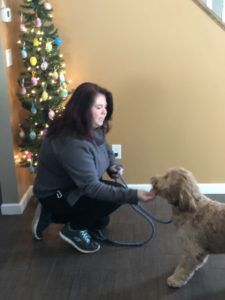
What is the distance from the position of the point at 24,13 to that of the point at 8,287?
5.90 ft

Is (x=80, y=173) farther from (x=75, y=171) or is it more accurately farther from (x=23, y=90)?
(x=23, y=90)

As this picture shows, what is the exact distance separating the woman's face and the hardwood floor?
0.84 meters

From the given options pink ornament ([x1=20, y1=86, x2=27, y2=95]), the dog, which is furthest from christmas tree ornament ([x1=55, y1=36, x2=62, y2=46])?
the dog

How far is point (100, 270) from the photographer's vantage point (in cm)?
228

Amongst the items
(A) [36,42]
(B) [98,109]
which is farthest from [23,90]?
(B) [98,109]

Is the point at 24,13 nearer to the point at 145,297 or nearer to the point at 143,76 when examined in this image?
the point at 143,76

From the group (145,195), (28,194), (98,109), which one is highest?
(98,109)

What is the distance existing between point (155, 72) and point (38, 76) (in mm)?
891

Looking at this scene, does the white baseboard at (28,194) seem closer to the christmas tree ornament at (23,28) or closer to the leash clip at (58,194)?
the leash clip at (58,194)

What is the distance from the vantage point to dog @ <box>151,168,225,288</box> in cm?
194

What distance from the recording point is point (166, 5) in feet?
9.32

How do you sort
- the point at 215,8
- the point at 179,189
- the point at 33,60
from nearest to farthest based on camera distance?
the point at 179,189 < the point at 33,60 < the point at 215,8

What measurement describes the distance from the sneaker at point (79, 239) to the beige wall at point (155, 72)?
750 mm

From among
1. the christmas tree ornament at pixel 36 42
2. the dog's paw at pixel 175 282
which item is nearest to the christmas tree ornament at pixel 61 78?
the christmas tree ornament at pixel 36 42
